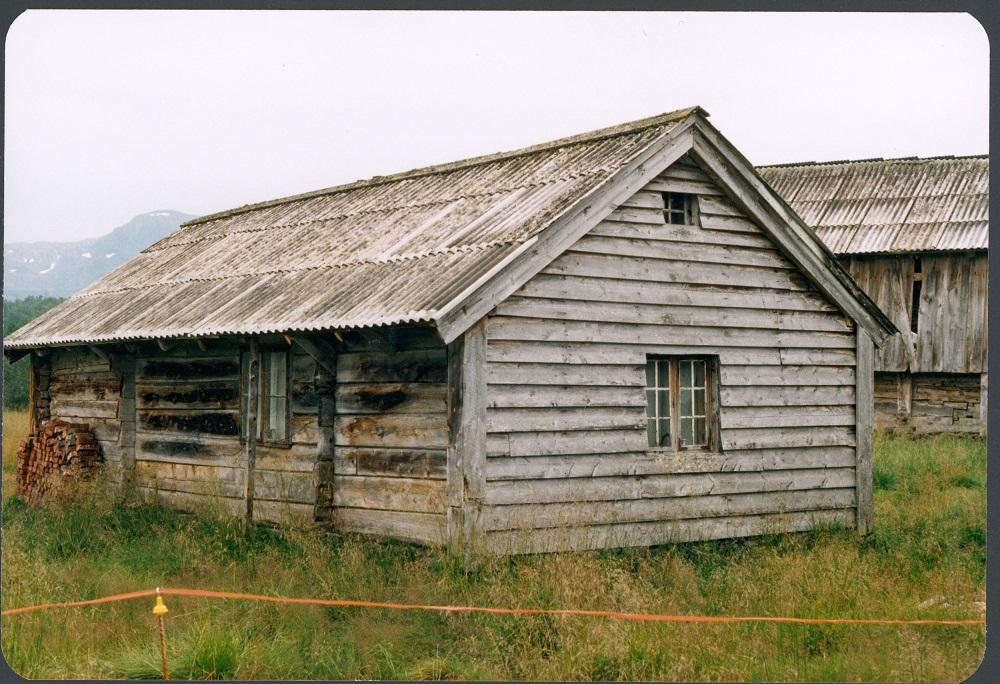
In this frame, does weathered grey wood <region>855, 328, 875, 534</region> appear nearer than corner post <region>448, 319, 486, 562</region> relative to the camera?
No

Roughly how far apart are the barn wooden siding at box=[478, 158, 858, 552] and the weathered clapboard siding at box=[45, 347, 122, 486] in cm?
750

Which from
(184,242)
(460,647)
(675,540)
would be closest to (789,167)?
(184,242)

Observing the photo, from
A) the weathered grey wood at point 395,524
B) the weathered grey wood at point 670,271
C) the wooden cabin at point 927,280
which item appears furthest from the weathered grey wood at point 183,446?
A: the wooden cabin at point 927,280

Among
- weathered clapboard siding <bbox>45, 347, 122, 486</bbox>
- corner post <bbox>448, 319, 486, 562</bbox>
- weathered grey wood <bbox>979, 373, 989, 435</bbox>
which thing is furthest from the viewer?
weathered grey wood <bbox>979, 373, 989, 435</bbox>

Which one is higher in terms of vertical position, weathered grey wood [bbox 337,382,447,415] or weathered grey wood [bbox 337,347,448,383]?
weathered grey wood [bbox 337,347,448,383]

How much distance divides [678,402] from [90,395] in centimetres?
913


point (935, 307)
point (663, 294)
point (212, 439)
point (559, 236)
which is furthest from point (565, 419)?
point (935, 307)

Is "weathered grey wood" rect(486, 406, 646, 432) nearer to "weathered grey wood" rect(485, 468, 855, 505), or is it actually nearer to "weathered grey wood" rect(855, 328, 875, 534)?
"weathered grey wood" rect(485, 468, 855, 505)

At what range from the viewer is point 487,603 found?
32.1 ft

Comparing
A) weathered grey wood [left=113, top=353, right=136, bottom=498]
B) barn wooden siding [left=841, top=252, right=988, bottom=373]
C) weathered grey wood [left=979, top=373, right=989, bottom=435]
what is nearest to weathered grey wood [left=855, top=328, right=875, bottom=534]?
weathered grey wood [left=113, top=353, right=136, bottom=498]

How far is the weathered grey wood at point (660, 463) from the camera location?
1123 centimetres

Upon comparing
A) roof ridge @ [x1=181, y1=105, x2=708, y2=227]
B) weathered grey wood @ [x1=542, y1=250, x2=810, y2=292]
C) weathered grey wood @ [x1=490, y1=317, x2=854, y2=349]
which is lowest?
weathered grey wood @ [x1=490, y1=317, x2=854, y2=349]

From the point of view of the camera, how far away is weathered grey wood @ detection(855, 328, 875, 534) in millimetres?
14180

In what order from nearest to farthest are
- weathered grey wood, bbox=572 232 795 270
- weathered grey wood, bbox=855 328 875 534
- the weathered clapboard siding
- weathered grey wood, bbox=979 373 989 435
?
weathered grey wood, bbox=572 232 795 270, weathered grey wood, bbox=855 328 875 534, the weathered clapboard siding, weathered grey wood, bbox=979 373 989 435
